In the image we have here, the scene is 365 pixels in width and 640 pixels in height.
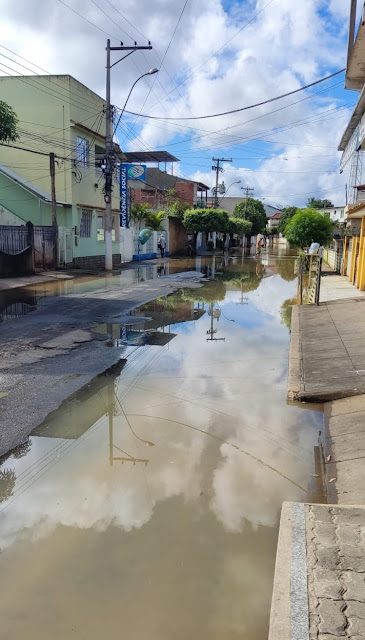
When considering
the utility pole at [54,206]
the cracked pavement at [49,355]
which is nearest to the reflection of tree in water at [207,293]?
the cracked pavement at [49,355]

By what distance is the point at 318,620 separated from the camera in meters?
2.57

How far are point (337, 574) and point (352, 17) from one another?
300 inches

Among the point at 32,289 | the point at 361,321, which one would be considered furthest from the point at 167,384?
the point at 32,289

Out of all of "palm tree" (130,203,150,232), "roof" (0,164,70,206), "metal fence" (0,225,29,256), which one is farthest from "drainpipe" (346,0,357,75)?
"palm tree" (130,203,150,232)

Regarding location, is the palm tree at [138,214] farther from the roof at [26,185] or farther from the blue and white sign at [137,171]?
the roof at [26,185]

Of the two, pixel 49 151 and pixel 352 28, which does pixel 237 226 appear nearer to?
pixel 49 151

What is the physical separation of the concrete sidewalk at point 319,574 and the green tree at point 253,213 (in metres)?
68.3

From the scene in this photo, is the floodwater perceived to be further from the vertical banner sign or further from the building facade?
the vertical banner sign

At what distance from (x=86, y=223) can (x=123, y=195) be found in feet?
11.2

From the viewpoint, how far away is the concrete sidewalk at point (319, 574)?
8.29ft

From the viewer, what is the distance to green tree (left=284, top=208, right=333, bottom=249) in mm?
24797

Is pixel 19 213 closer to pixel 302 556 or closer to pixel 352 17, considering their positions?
pixel 352 17

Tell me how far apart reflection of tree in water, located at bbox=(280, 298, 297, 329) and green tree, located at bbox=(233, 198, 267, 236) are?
55.3 m

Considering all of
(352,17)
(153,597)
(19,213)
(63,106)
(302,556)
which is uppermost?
(63,106)
